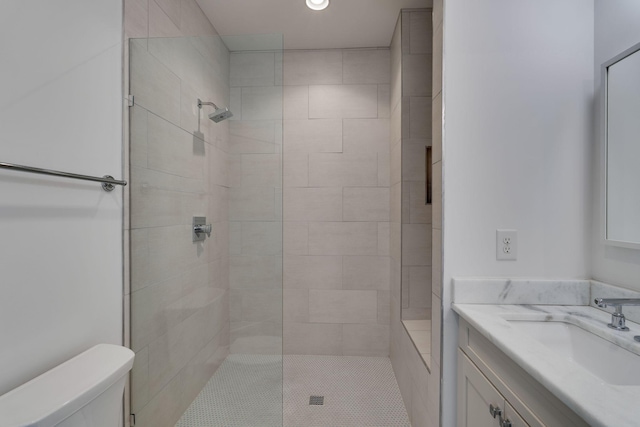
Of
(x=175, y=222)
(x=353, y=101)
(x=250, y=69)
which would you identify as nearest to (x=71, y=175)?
(x=175, y=222)

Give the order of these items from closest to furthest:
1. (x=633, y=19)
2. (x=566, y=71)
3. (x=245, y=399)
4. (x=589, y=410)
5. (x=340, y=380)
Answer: (x=589, y=410)
(x=633, y=19)
(x=566, y=71)
(x=245, y=399)
(x=340, y=380)

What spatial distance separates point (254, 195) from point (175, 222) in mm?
395

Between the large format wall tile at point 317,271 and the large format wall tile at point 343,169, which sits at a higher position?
the large format wall tile at point 343,169

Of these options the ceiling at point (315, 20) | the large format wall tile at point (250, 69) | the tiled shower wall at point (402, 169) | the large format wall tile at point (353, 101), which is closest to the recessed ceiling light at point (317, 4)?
the ceiling at point (315, 20)

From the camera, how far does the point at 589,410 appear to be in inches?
22.7

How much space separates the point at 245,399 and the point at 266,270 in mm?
633

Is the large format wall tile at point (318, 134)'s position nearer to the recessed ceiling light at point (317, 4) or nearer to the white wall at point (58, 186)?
the recessed ceiling light at point (317, 4)

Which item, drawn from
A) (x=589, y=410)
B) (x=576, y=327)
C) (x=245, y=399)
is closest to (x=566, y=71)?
(x=576, y=327)

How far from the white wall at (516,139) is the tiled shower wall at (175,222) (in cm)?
102

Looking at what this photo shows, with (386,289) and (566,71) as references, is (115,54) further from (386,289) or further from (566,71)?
(386,289)

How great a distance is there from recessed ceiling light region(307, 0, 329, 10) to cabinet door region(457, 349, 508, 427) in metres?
2.08

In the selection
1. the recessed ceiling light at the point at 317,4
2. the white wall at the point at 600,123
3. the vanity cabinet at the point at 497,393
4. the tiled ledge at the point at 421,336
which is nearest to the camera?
the vanity cabinet at the point at 497,393

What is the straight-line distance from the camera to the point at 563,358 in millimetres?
786

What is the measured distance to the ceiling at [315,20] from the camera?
212 cm
